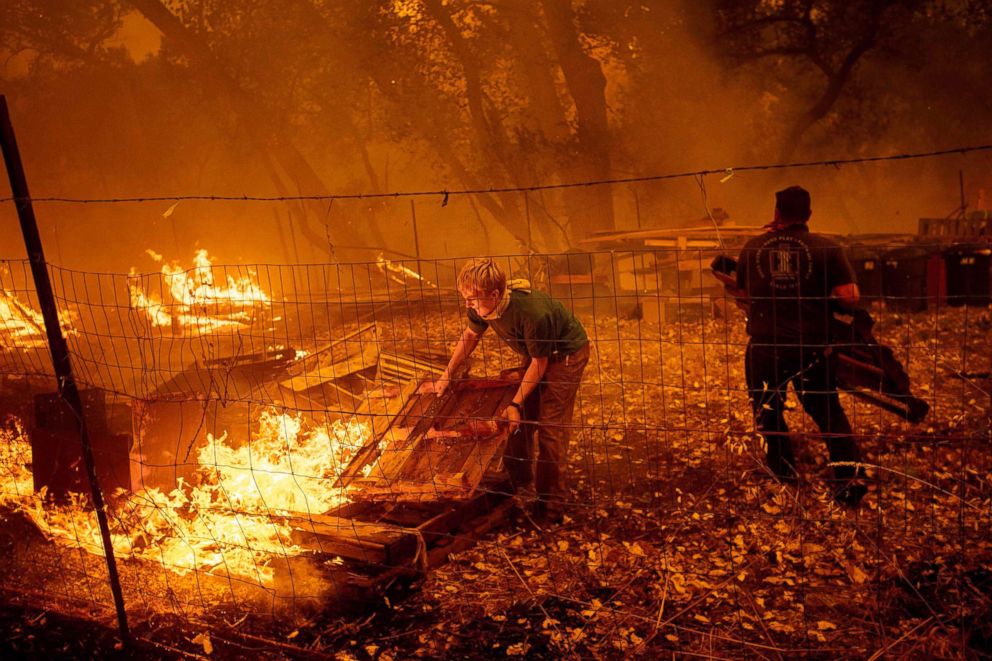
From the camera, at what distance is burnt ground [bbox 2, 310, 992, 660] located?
3.75 m

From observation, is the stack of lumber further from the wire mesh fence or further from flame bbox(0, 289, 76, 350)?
flame bbox(0, 289, 76, 350)

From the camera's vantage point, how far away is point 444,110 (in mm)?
18203

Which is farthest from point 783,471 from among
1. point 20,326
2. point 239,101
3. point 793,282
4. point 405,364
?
point 239,101

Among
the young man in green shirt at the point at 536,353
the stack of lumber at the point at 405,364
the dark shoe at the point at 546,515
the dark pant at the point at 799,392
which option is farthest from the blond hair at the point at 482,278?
the stack of lumber at the point at 405,364

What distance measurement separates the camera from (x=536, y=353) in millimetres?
4922

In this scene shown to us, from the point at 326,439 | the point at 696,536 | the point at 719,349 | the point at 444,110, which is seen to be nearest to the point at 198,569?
the point at 326,439

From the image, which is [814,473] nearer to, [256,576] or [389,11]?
[256,576]

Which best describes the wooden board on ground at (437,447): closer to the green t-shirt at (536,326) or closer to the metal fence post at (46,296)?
the green t-shirt at (536,326)

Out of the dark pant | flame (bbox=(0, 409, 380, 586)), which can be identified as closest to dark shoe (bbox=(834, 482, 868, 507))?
the dark pant

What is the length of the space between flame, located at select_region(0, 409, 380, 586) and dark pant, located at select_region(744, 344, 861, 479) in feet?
9.67

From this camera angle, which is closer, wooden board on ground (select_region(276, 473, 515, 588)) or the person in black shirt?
wooden board on ground (select_region(276, 473, 515, 588))

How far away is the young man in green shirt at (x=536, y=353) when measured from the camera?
486 centimetres

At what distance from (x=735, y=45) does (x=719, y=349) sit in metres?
10.3

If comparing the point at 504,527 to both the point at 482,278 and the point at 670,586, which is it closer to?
the point at 670,586
